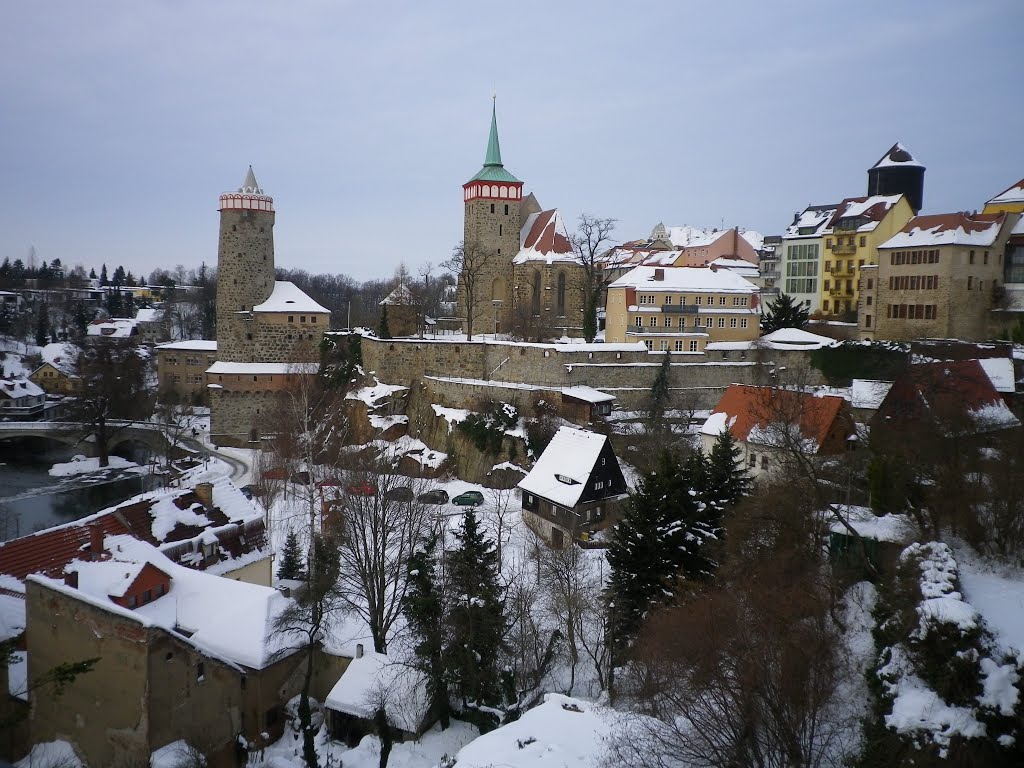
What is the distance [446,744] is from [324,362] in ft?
95.2

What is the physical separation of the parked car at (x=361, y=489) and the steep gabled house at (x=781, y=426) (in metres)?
9.60

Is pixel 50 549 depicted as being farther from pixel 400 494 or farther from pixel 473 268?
pixel 473 268

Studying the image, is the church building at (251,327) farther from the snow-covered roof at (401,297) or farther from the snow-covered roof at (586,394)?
the snow-covered roof at (586,394)

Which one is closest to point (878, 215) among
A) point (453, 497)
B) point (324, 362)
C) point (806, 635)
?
point (453, 497)

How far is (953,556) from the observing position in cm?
1389

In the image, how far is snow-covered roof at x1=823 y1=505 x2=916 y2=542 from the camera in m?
16.1

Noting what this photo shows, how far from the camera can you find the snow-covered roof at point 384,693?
51.3 ft

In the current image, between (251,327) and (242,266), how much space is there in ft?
11.5

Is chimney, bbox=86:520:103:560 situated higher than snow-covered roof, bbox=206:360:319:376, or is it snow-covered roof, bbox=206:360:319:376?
snow-covered roof, bbox=206:360:319:376

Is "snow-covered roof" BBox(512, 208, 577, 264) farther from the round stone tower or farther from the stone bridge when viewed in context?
the stone bridge

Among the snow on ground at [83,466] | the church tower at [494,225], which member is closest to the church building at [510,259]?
the church tower at [494,225]

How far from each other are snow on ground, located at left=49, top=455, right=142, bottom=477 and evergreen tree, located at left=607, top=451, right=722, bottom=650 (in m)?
32.4

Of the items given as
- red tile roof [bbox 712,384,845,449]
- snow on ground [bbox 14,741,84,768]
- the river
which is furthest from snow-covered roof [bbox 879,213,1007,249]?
the river

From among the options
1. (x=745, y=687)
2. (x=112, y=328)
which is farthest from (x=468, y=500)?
(x=112, y=328)
